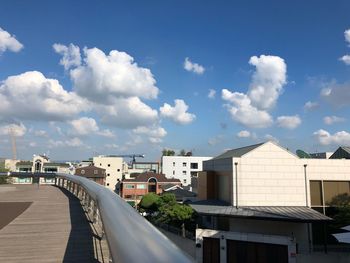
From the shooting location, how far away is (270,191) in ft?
92.2

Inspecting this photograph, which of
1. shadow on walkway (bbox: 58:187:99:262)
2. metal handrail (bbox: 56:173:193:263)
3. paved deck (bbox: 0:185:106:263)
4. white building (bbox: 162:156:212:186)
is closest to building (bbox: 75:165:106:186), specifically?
white building (bbox: 162:156:212:186)

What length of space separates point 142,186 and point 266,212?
51083mm

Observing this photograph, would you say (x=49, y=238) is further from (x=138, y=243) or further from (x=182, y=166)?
(x=182, y=166)

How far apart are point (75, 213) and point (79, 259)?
3931mm

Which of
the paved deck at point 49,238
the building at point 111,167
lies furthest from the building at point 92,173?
the paved deck at point 49,238

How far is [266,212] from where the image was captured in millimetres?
25156

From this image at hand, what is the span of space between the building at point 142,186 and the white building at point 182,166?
19755 millimetres

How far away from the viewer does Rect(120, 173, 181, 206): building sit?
72969 millimetres

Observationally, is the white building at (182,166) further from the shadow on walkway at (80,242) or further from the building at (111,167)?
the shadow on walkway at (80,242)

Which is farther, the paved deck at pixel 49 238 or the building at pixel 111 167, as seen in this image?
the building at pixel 111 167

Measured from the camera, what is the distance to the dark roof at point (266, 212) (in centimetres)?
2361

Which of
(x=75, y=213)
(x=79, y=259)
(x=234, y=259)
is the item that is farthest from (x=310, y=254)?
(x=79, y=259)

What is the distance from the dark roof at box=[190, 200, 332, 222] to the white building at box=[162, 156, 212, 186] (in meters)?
66.9

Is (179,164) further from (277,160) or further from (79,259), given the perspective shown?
(79,259)
